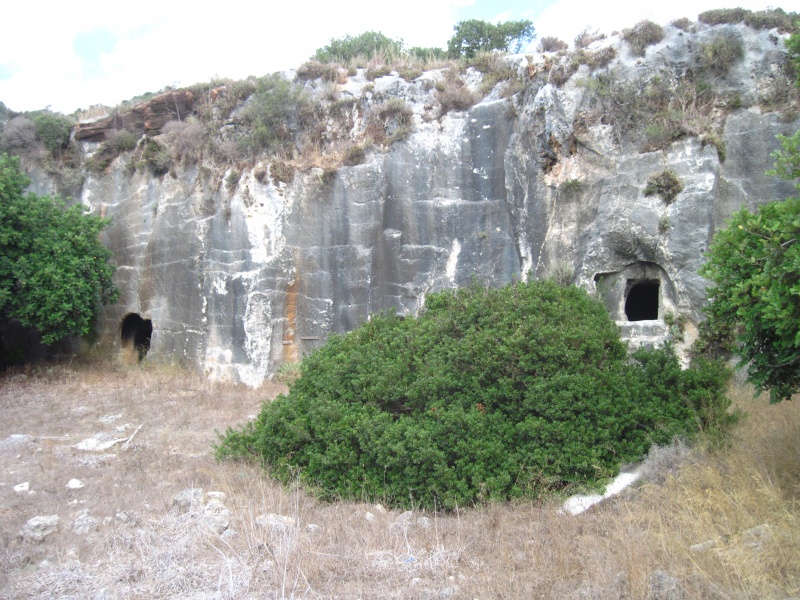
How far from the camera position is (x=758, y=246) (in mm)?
6199

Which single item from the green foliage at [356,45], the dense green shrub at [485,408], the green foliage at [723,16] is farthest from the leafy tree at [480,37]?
the dense green shrub at [485,408]

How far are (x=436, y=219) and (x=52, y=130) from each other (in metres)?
13.0

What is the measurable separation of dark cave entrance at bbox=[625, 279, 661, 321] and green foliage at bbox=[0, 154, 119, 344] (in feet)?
42.4

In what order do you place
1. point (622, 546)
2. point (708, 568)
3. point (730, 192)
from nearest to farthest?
point (708, 568) → point (622, 546) → point (730, 192)

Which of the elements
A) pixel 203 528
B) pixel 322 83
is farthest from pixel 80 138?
pixel 203 528

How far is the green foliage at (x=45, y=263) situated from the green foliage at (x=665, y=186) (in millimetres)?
13307

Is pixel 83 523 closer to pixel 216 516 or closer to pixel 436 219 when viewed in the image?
pixel 216 516

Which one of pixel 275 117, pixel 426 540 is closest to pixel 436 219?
pixel 275 117

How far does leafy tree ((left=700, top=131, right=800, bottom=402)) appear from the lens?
5738 millimetres

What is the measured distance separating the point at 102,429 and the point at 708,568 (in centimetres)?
1086

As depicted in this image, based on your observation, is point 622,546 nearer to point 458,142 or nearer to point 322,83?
point 458,142

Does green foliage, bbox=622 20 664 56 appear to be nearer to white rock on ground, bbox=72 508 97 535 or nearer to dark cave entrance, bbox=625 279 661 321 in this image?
dark cave entrance, bbox=625 279 661 321

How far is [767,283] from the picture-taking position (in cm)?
586

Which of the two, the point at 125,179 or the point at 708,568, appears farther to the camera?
the point at 125,179
